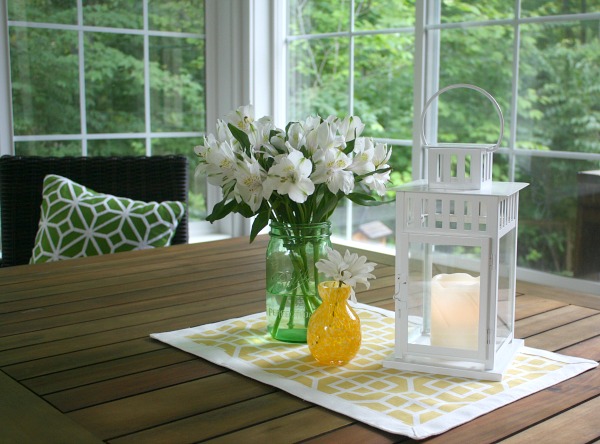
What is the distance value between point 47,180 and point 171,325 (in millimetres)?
1364

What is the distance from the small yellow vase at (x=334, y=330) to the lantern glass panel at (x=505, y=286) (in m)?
0.23

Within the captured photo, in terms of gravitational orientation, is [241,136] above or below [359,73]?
below

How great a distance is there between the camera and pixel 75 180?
2883mm

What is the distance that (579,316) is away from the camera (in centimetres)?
166

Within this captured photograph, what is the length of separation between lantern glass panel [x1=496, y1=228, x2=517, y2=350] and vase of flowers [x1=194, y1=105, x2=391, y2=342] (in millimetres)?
239

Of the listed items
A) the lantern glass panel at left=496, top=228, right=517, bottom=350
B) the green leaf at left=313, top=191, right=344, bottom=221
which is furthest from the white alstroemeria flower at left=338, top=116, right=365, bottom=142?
the lantern glass panel at left=496, top=228, right=517, bottom=350

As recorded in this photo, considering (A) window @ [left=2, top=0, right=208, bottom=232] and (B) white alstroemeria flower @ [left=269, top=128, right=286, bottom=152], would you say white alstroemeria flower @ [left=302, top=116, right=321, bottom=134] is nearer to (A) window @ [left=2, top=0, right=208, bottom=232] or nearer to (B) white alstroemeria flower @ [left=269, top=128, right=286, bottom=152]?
(B) white alstroemeria flower @ [left=269, top=128, right=286, bottom=152]

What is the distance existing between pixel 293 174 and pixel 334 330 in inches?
10.3

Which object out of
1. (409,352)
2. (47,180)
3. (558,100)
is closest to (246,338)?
(409,352)

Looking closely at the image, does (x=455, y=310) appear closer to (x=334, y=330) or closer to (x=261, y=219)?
(x=334, y=330)

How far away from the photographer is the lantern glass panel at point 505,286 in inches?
50.8

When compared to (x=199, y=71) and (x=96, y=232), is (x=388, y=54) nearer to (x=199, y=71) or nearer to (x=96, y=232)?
(x=199, y=71)

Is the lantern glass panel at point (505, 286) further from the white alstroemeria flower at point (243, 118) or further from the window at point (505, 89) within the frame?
the window at point (505, 89)

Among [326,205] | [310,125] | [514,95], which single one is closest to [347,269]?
[326,205]
